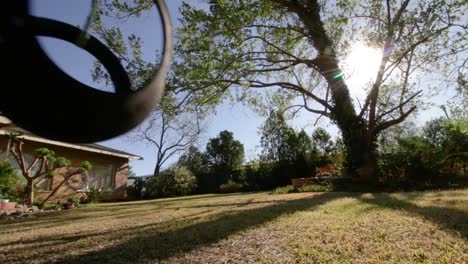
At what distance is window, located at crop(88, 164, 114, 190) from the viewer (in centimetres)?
1591

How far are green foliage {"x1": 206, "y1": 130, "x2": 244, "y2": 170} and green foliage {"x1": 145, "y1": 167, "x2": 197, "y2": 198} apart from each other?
9.71m

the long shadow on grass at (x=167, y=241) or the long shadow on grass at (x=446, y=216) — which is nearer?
the long shadow on grass at (x=167, y=241)

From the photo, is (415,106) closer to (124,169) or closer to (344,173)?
(344,173)

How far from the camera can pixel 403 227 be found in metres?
3.13

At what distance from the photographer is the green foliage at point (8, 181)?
8109mm

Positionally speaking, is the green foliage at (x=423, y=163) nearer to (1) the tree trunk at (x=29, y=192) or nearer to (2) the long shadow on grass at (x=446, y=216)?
(2) the long shadow on grass at (x=446, y=216)

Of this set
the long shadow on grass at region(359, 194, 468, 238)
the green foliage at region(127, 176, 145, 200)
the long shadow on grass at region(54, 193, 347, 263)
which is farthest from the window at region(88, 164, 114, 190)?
the long shadow on grass at region(359, 194, 468, 238)

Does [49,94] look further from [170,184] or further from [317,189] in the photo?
[170,184]

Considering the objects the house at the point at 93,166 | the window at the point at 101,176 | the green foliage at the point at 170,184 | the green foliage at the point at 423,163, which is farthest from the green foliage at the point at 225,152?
the green foliage at the point at 423,163

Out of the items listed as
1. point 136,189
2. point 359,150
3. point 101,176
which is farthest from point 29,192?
point 359,150

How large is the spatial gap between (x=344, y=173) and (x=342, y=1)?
6.58 m

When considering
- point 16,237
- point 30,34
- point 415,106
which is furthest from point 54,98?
point 415,106

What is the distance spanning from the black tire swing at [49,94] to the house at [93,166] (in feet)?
42.2

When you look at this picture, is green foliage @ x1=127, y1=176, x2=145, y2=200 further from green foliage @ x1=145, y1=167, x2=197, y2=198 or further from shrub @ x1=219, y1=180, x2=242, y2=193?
shrub @ x1=219, y1=180, x2=242, y2=193
